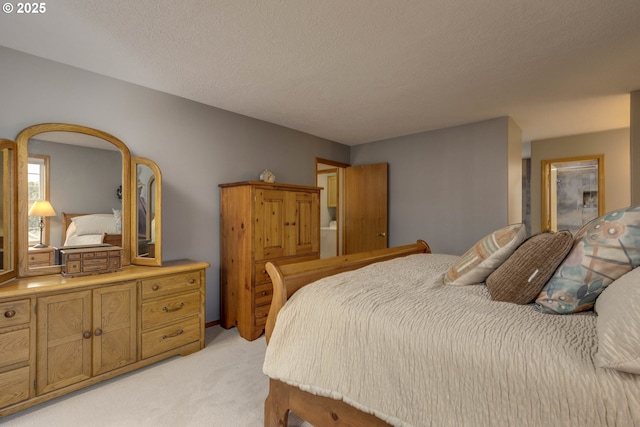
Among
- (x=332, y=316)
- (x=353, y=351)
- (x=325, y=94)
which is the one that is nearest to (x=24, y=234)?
(x=332, y=316)

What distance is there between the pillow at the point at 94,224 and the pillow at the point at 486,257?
8.87ft

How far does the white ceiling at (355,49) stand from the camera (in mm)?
1738

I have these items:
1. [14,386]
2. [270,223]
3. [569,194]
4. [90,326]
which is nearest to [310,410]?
[90,326]

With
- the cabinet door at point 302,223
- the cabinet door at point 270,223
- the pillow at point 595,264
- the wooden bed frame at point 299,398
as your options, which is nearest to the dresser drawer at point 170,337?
the cabinet door at point 270,223

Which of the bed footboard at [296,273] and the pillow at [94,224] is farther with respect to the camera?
the pillow at [94,224]

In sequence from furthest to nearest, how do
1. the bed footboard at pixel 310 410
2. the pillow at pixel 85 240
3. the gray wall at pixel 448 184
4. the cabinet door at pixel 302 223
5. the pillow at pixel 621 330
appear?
the gray wall at pixel 448 184 → the cabinet door at pixel 302 223 → the pillow at pixel 85 240 → the bed footboard at pixel 310 410 → the pillow at pixel 621 330

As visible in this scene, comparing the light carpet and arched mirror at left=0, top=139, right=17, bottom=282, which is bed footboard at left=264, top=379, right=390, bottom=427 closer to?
the light carpet

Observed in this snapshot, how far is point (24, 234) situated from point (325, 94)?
9.00ft

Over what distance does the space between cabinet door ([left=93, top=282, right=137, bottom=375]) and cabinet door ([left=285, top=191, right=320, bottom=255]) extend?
1.55m

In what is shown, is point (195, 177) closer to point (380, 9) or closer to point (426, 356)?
point (380, 9)

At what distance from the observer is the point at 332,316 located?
136 centimetres

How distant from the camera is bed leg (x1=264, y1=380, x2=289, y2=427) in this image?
1.52 meters

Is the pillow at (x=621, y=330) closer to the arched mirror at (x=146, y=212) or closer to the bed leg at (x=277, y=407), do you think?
the bed leg at (x=277, y=407)

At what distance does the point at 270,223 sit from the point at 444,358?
90.9 inches
